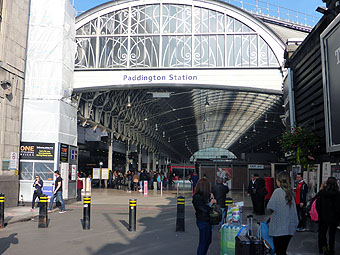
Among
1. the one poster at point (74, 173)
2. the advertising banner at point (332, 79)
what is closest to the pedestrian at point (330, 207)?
the advertising banner at point (332, 79)

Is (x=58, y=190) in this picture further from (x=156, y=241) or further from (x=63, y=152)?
(x=156, y=241)

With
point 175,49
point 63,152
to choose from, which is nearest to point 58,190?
point 63,152

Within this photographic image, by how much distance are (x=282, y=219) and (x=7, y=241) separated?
280 inches

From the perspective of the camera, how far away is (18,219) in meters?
13.1

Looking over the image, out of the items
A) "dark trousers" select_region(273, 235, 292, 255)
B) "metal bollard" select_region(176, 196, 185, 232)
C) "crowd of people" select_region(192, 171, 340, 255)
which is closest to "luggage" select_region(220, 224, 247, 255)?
"crowd of people" select_region(192, 171, 340, 255)

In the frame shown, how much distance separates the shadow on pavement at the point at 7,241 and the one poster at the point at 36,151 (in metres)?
8.57

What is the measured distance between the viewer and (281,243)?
586 cm

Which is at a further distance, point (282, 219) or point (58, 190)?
point (58, 190)

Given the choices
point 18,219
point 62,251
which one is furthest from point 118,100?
point 62,251

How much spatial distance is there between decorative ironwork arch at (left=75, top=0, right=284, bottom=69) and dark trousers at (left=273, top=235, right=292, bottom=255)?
15262 millimetres

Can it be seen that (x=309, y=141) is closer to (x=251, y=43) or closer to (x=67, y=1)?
(x=251, y=43)

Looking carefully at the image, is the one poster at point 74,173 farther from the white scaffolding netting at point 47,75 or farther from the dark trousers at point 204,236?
the dark trousers at point 204,236

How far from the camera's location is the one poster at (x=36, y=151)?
1836cm

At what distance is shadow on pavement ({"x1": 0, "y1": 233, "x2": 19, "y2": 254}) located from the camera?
8461 millimetres
